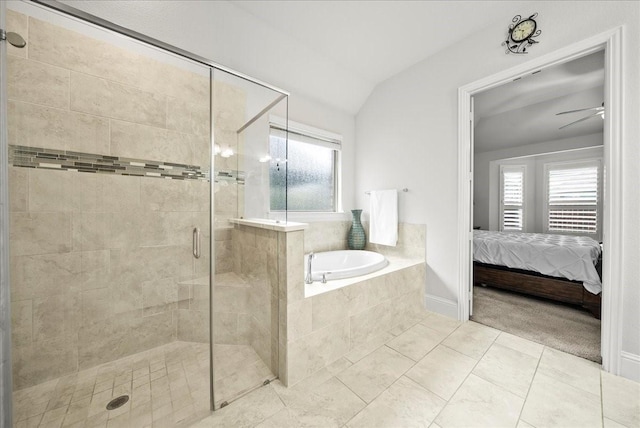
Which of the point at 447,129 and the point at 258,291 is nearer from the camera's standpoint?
the point at 258,291

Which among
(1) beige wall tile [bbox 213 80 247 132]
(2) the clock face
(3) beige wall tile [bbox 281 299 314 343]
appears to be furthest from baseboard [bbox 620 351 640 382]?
(1) beige wall tile [bbox 213 80 247 132]

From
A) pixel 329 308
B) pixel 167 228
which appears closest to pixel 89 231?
pixel 167 228

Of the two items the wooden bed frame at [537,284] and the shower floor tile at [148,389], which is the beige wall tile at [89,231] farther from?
the wooden bed frame at [537,284]

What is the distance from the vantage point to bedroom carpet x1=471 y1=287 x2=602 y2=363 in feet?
5.92

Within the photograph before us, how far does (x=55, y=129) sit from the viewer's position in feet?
4.47

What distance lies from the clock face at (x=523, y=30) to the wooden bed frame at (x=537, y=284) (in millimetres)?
2335

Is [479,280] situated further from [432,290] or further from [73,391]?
[73,391]

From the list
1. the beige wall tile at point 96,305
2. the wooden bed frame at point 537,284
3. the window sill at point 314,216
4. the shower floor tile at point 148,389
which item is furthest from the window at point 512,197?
the beige wall tile at point 96,305

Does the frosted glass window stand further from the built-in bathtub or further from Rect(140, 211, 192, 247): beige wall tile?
Rect(140, 211, 192, 247): beige wall tile

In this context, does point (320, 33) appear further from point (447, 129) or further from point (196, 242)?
point (196, 242)

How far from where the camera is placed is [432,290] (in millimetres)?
2426

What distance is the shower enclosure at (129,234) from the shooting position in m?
1.27

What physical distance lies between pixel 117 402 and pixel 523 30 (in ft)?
11.9

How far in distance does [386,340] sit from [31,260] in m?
2.33
